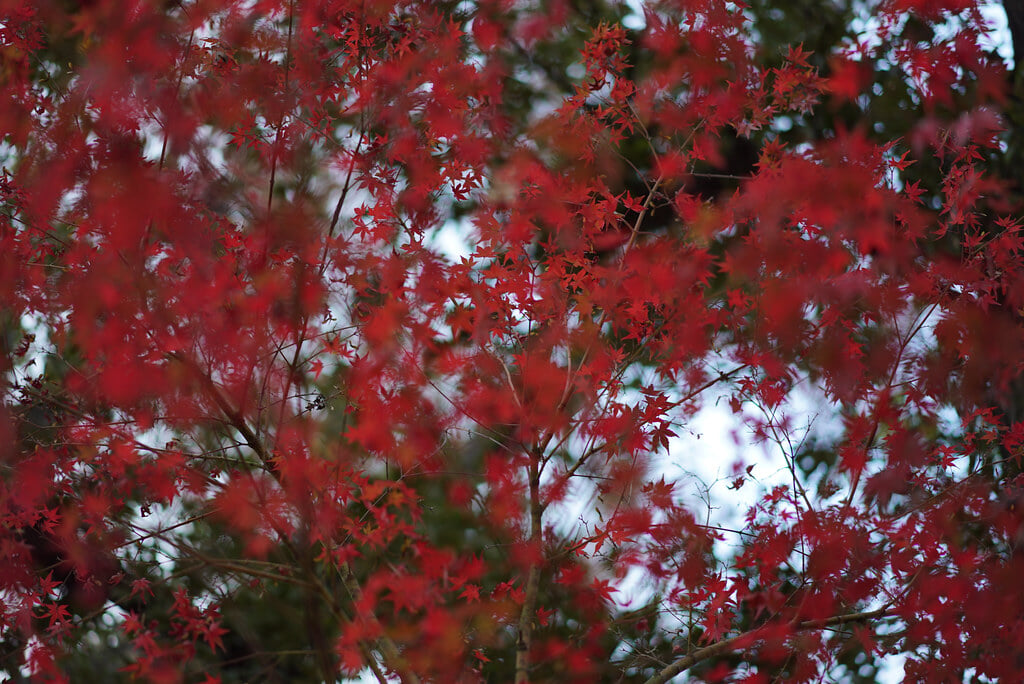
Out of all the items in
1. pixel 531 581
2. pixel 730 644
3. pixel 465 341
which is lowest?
pixel 730 644

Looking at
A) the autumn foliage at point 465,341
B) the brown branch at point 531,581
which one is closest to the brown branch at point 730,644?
the autumn foliage at point 465,341

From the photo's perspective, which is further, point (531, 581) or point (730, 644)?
point (531, 581)

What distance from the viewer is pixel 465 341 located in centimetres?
340

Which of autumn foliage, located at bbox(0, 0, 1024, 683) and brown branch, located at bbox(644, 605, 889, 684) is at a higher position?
autumn foliage, located at bbox(0, 0, 1024, 683)

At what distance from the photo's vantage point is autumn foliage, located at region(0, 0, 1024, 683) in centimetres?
277

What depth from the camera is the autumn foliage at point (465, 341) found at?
9.08 feet

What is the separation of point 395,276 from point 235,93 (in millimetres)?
905

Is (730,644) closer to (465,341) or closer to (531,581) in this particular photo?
(531,581)

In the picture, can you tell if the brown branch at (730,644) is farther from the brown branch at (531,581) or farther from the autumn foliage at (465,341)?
the brown branch at (531,581)

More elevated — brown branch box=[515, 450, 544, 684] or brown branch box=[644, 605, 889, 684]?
brown branch box=[515, 450, 544, 684]

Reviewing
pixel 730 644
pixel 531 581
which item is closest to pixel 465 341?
pixel 531 581

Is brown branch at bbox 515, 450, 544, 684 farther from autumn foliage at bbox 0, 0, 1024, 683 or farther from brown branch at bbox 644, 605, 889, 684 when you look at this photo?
brown branch at bbox 644, 605, 889, 684

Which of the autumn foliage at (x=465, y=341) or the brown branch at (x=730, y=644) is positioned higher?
the autumn foliage at (x=465, y=341)

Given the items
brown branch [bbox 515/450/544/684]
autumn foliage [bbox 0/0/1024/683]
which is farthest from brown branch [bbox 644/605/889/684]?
brown branch [bbox 515/450/544/684]
